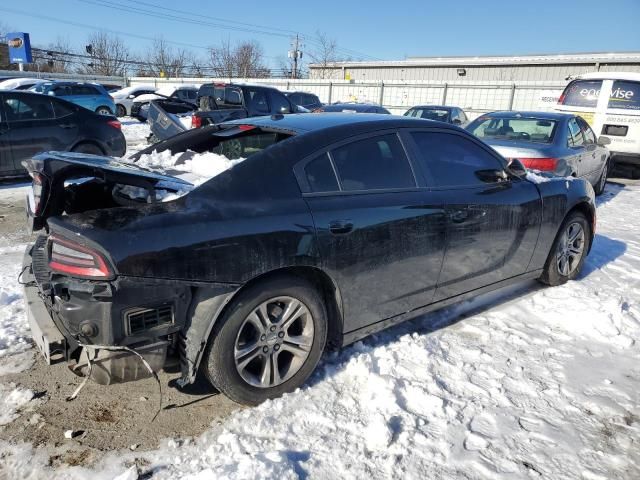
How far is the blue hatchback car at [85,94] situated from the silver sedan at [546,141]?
15.8 m

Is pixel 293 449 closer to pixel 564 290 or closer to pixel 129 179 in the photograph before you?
pixel 129 179

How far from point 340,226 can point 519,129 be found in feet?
19.4

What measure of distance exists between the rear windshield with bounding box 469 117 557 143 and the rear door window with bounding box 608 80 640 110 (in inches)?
179

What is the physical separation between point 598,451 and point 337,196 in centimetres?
194

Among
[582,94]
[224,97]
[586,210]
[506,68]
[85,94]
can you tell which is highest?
[506,68]

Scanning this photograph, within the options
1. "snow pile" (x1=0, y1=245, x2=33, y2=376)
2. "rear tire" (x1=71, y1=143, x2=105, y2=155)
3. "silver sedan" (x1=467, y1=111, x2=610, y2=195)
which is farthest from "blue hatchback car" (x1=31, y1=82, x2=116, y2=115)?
"snow pile" (x1=0, y1=245, x2=33, y2=376)

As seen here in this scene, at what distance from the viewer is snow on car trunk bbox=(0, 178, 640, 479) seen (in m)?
2.36

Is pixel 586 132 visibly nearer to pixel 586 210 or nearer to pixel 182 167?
pixel 586 210

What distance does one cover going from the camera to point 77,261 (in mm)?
2256

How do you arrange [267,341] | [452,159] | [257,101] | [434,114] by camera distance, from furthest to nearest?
[434,114] < [257,101] < [452,159] < [267,341]

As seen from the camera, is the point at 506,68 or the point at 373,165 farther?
the point at 506,68

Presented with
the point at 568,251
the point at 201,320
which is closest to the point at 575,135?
the point at 568,251

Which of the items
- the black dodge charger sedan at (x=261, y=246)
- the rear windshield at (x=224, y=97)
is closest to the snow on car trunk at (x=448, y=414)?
the black dodge charger sedan at (x=261, y=246)

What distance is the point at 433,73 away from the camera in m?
38.6
